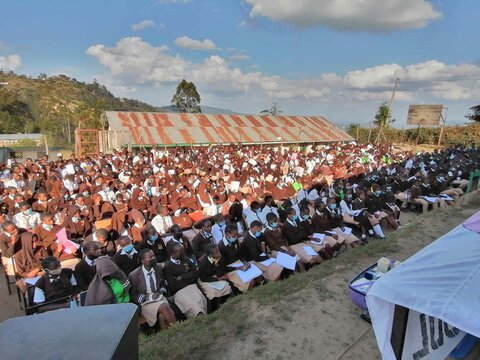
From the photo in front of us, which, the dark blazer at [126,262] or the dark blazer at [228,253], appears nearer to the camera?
the dark blazer at [126,262]

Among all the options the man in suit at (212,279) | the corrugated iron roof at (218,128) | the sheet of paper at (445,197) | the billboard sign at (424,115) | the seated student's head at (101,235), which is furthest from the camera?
the billboard sign at (424,115)

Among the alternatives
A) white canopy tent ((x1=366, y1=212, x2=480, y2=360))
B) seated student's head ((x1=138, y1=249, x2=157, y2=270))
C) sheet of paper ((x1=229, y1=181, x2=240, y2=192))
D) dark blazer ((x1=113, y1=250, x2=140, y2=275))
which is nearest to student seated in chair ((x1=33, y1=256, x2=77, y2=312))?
dark blazer ((x1=113, y1=250, x2=140, y2=275))

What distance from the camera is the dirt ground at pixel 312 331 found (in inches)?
153

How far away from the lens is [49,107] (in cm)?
5925

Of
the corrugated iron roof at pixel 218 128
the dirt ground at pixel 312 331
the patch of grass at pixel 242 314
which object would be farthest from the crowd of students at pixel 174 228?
the corrugated iron roof at pixel 218 128

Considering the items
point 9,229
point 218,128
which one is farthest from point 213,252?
point 218,128

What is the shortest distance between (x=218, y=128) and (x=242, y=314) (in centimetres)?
2156

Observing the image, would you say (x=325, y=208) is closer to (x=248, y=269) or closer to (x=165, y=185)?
(x=248, y=269)

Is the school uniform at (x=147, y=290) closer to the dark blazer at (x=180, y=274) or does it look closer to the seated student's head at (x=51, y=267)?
the dark blazer at (x=180, y=274)

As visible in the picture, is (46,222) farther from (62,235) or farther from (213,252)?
(213,252)

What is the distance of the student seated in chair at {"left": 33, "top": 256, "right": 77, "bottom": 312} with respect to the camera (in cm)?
462

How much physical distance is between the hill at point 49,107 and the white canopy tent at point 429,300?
26.1m

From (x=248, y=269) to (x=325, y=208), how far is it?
3463 millimetres

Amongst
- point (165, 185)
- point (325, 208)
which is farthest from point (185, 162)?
point (325, 208)
